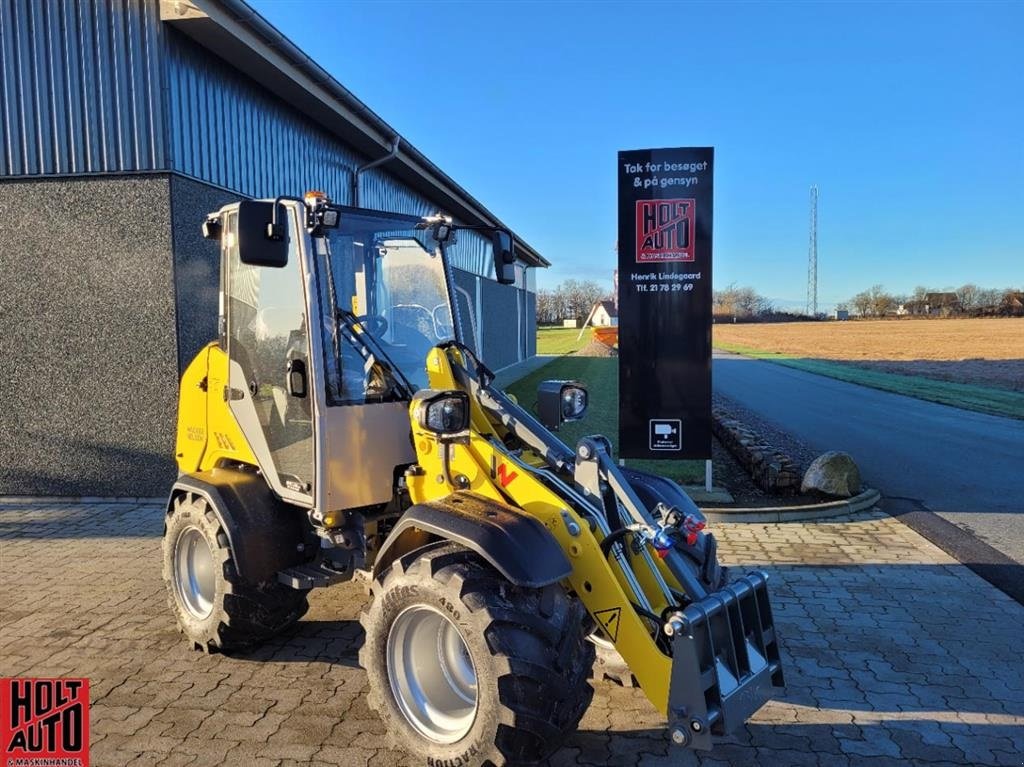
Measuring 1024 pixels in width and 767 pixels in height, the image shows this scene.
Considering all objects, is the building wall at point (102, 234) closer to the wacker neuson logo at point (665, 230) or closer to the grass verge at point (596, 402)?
the wacker neuson logo at point (665, 230)

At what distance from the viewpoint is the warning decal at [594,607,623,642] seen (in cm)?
316

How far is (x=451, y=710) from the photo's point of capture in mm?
3494

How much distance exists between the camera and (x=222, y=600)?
4.35 meters

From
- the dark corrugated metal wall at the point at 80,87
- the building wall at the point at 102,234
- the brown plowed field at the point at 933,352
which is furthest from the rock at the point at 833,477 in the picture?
the brown plowed field at the point at 933,352

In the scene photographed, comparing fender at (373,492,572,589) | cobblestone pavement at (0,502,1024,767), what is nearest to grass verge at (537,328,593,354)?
cobblestone pavement at (0,502,1024,767)

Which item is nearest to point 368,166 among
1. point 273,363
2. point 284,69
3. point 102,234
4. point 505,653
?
point 284,69

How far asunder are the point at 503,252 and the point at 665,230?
13.4 feet

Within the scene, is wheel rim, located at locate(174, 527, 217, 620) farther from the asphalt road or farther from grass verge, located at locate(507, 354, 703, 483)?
the asphalt road

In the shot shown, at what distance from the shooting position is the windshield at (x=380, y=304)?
13.6 ft

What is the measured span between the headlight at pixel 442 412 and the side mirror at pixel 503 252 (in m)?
1.36

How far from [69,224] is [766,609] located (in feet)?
27.3

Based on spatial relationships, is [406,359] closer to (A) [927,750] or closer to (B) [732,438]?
(A) [927,750]

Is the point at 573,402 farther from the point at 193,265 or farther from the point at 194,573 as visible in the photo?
the point at 193,265

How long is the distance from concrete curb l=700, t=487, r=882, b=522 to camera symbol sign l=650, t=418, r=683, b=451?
0.83m
